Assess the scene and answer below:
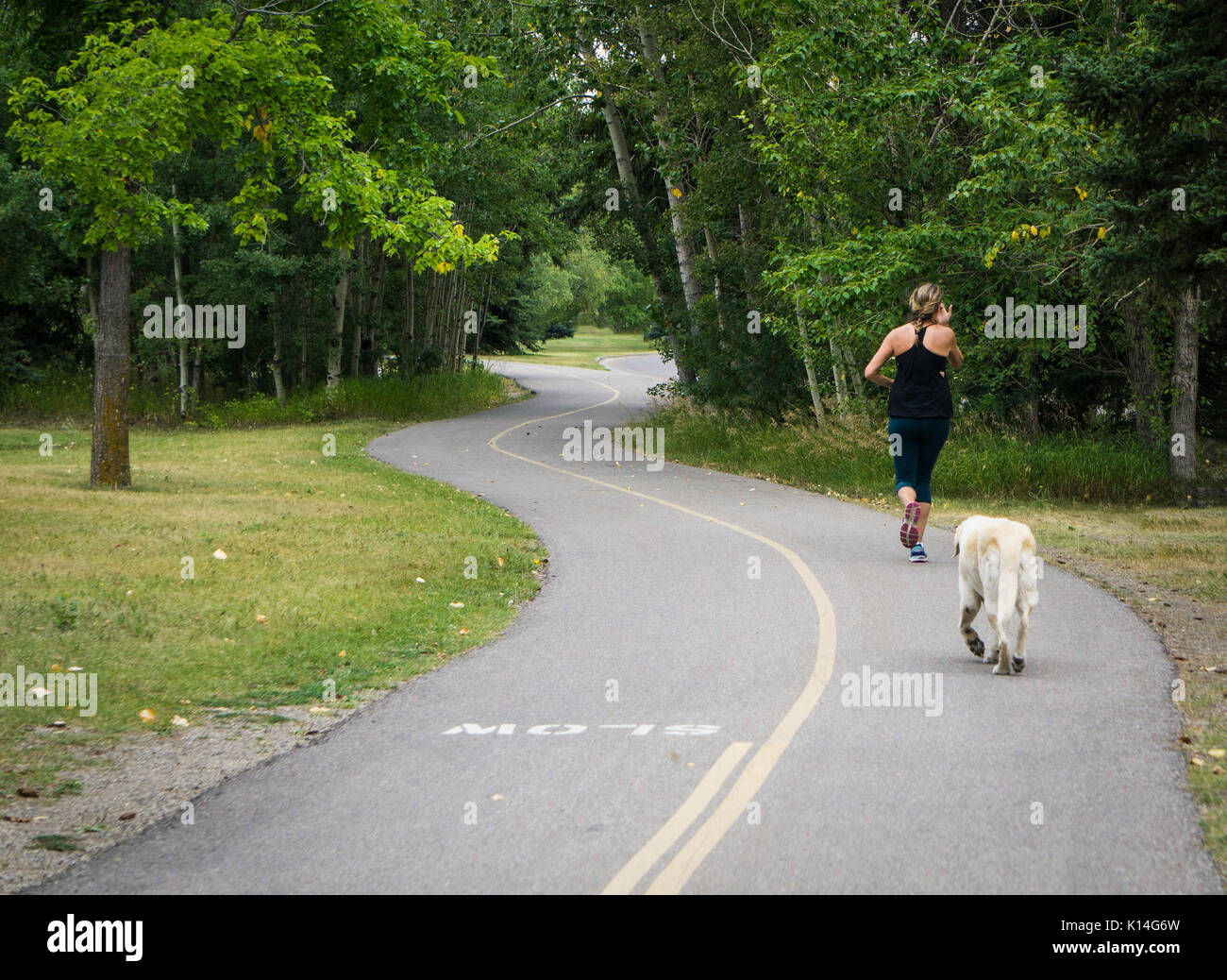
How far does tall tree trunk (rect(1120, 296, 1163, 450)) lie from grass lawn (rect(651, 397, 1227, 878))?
0.56 metres

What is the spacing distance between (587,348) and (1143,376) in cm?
8257

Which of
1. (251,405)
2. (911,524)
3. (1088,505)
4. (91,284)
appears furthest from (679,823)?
(91,284)

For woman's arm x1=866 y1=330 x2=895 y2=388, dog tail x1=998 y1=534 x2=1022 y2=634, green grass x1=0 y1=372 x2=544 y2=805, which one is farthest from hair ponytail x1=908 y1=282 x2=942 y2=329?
green grass x1=0 y1=372 x2=544 y2=805

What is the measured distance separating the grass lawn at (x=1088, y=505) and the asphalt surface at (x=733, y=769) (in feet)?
0.76

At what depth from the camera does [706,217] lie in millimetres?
25078

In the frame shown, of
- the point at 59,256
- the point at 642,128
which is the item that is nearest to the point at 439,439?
the point at 642,128

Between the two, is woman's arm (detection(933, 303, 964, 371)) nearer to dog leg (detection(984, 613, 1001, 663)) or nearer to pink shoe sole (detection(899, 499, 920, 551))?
pink shoe sole (detection(899, 499, 920, 551))

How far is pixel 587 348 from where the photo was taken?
334 feet

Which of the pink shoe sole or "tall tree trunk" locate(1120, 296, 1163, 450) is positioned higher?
"tall tree trunk" locate(1120, 296, 1163, 450)

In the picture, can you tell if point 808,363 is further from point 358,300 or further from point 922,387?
point 358,300

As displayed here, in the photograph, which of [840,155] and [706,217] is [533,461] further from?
[840,155]

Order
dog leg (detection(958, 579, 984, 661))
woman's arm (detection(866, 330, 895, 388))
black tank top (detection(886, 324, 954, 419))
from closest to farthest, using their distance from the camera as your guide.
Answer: dog leg (detection(958, 579, 984, 661)), woman's arm (detection(866, 330, 895, 388)), black tank top (detection(886, 324, 954, 419))

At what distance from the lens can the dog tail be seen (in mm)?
7531

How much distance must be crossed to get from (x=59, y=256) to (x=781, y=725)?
115 ft
